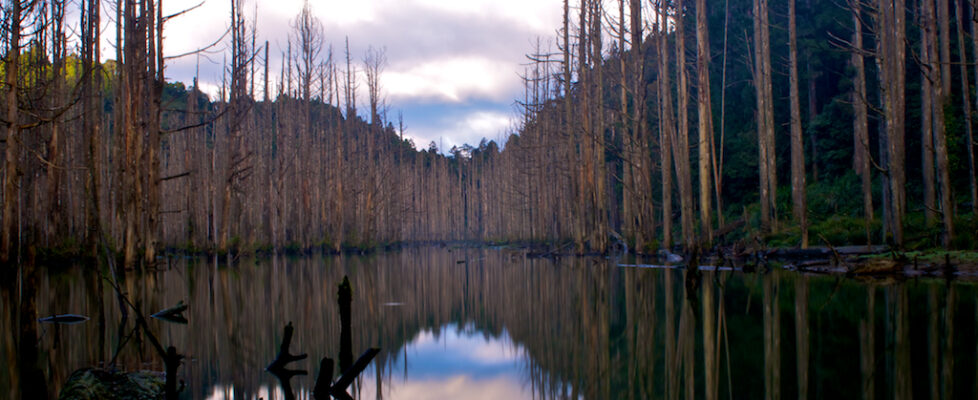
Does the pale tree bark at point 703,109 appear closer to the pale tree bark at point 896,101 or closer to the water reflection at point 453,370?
the pale tree bark at point 896,101

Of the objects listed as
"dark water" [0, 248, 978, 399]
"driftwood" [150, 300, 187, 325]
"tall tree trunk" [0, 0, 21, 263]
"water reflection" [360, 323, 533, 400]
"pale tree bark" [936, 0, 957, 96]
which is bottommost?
"water reflection" [360, 323, 533, 400]

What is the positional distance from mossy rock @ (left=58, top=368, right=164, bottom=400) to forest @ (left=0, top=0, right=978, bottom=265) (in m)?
0.96

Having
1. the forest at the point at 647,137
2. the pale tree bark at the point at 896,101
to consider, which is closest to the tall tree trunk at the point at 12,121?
the forest at the point at 647,137

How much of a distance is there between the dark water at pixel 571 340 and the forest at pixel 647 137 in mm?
963

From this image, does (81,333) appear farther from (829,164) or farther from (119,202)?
(829,164)

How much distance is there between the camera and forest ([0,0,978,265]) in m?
12.8

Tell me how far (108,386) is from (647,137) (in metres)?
18.0

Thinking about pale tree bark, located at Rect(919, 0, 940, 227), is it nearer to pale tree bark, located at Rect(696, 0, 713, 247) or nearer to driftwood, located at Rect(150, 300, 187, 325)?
pale tree bark, located at Rect(696, 0, 713, 247)

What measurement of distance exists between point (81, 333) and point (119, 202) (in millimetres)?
9759

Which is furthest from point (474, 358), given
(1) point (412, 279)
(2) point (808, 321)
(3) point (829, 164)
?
(3) point (829, 164)

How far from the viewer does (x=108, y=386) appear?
134 inches

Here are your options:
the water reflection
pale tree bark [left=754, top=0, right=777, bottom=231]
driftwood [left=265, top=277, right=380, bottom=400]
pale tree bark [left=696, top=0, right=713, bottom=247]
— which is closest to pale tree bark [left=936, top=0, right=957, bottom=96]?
pale tree bark [left=754, top=0, right=777, bottom=231]

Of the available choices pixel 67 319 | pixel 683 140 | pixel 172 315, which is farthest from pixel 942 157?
pixel 67 319

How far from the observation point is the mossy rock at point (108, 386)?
10.8 feet
